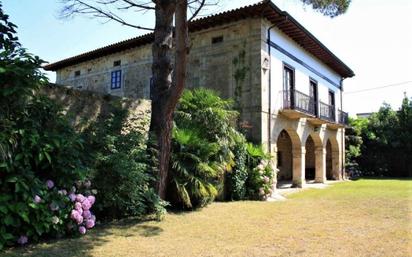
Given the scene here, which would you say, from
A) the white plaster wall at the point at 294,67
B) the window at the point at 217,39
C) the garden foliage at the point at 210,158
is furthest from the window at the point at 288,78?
the garden foliage at the point at 210,158

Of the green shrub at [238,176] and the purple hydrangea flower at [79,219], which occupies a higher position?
the green shrub at [238,176]

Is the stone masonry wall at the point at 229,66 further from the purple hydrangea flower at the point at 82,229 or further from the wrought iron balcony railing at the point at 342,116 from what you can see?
the wrought iron balcony railing at the point at 342,116

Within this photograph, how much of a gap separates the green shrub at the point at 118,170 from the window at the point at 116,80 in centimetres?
1144

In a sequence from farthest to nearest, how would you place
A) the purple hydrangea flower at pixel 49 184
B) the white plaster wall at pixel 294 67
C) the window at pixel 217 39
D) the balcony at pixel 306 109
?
the balcony at pixel 306 109
the window at pixel 217 39
the white plaster wall at pixel 294 67
the purple hydrangea flower at pixel 49 184

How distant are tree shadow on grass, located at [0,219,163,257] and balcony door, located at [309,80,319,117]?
12.4 metres

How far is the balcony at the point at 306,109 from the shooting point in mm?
16109

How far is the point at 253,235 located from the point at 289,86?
1132 cm

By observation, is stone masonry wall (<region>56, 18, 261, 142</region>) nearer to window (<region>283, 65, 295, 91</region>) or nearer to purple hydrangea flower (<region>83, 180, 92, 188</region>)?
window (<region>283, 65, 295, 91</region>)

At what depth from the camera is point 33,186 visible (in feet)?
17.7

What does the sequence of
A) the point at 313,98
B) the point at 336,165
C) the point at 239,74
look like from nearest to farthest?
the point at 239,74 < the point at 313,98 < the point at 336,165

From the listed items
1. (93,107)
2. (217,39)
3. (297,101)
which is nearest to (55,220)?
(93,107)

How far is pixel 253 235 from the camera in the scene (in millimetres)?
6691

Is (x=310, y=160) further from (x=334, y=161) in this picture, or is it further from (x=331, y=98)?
(x=331, y=98)

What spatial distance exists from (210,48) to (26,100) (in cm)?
1092
